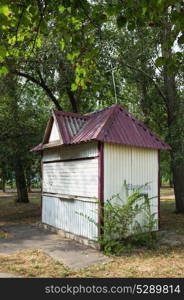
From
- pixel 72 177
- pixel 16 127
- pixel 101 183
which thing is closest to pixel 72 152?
pixel 72 177

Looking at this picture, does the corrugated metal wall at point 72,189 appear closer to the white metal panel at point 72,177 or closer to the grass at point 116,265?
the white metal panel at point 72,177

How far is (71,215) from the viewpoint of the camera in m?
9.16

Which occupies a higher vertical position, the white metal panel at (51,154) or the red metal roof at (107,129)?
the red metal roof at (107,129)

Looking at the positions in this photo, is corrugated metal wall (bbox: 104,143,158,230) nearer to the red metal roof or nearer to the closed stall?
the closed stall

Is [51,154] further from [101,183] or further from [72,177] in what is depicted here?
[101,183]

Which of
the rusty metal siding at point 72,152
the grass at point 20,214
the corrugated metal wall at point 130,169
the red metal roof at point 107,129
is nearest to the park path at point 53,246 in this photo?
the corrugated metal wall at point 130,169

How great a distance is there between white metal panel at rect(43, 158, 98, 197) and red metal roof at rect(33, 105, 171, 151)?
0.75 metres

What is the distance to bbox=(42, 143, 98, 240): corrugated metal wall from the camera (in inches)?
322

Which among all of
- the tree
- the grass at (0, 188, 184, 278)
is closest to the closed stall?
the grass at (0, 188, 184, 278)

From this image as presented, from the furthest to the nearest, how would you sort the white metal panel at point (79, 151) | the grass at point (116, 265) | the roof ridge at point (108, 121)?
the white metal panel at point (79, 151)
the roof ridge at point (108, 121)
the grass at point (116, 265)

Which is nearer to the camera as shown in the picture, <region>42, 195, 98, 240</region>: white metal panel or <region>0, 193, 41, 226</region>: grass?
<region>42, 195, 98, 240</region>: white metal panel

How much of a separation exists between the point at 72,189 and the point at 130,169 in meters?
1.98

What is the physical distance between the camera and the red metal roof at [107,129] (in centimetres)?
809

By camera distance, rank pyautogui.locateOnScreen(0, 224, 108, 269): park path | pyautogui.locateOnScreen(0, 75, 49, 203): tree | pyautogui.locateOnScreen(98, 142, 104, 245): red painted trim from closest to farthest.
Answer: pyautogui.locateOnScreen(0, 224, 108, 269): park path < pyautogui.locateOnScreen(98, 142, 104, 245): red painted trim < pyautogui.locateOnScreen(0, 75, 49, 203): tree
